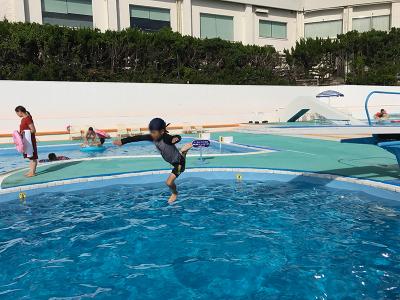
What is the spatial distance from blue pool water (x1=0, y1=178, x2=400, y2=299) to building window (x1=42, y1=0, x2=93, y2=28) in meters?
23.5

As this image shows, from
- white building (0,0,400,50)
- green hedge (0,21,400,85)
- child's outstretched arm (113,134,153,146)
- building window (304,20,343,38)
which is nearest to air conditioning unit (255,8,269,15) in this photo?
white building (0,0,400,50)

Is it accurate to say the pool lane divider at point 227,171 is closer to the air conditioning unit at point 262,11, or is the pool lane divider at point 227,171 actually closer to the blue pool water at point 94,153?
the blue pool water at point 94,153

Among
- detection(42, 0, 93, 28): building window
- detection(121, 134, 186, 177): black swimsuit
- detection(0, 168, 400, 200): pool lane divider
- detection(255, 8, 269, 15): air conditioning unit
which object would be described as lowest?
detection(0, 168, 400, 200): pool lane divider

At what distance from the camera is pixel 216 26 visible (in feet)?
118

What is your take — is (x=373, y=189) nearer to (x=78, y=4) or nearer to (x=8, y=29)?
(x=8, y=29)

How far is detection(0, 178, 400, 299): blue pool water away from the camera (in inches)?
187

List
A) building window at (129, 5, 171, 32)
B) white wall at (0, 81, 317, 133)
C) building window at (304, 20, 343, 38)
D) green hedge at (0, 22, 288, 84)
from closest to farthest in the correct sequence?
white wall at (0, 81, 317, 133) → green hedge at (0, 22, 288, 84) → building window at (129, 5, 171, 32) → building window at (304, 20, 343, 38)

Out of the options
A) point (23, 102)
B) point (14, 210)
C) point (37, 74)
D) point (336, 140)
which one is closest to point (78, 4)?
point (37, 74)

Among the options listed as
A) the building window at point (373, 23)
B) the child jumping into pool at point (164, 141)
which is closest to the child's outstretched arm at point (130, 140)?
the child jumping into pool at point (164, 141)

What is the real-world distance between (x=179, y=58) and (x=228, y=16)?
1136cm

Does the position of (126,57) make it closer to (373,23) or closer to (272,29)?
(272,29)

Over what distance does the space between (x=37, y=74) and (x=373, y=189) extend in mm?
19626

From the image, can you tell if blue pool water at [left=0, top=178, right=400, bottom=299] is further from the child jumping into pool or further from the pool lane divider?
the child jumping into pool

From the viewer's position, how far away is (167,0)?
33.2 metres
